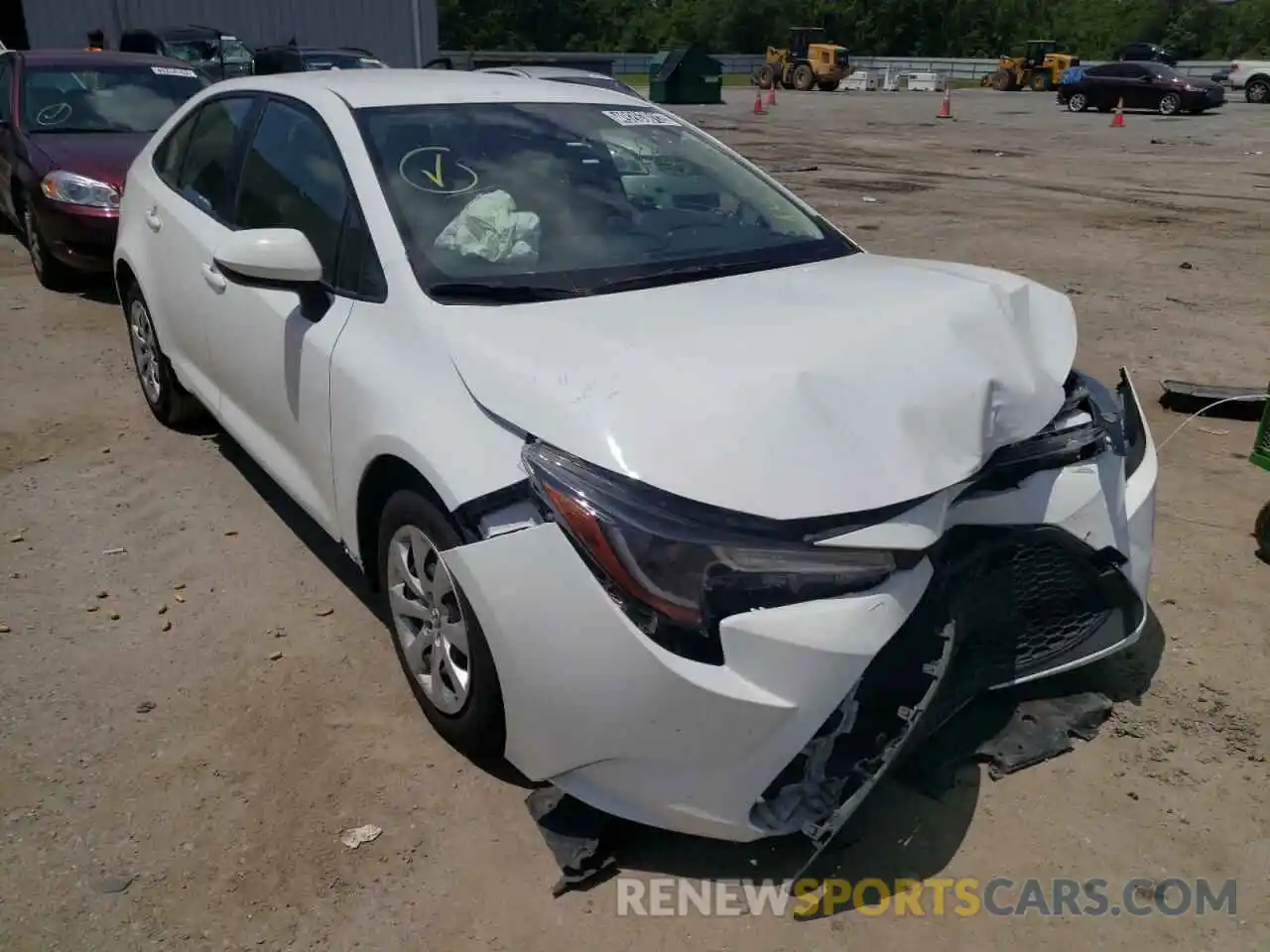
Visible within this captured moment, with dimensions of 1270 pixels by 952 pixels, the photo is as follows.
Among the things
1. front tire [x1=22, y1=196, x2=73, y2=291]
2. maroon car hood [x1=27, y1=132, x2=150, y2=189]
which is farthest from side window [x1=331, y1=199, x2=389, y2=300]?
front tire [x1=22, y1=196, x2=73, y2=291]

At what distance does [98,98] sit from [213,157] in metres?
4.93

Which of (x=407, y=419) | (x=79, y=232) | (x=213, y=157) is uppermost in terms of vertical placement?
(x=213, y=157)

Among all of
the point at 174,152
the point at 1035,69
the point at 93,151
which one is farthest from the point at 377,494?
the point at 1035,69

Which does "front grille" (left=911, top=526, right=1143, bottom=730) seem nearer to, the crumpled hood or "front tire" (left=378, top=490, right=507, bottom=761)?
the crumpled hood

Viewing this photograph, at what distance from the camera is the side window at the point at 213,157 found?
4016 mm

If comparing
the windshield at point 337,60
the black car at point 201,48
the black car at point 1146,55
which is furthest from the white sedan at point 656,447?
the black car at point 1146,55

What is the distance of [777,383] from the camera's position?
7.78 feet

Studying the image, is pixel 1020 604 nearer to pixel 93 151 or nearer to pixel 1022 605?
pixel 1022 605

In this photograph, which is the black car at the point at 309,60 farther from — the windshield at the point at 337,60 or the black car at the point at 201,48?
the black car at the point at 201,48

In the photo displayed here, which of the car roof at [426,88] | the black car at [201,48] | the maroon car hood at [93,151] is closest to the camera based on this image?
the car roof at [426,88]

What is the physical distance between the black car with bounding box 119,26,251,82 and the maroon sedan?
1161cm

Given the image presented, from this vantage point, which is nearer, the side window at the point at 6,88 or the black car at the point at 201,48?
the side window at the point at 6,88

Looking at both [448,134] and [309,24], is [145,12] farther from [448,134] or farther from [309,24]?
[448,134]

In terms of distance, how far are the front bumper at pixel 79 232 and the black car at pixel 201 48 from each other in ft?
44.0
